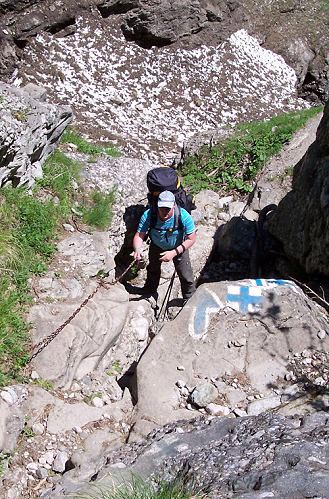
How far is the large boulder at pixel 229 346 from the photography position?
6191mm

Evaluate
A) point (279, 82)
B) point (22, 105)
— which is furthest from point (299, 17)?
point (22, 105)

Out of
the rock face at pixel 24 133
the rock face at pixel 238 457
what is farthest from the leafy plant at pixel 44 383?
the rock face at pixel 24 133

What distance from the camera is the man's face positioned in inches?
278

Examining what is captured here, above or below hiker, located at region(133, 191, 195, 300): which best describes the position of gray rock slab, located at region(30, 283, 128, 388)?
below

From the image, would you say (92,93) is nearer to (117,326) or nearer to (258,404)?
(117,326)

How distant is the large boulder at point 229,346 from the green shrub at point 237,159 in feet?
14.6

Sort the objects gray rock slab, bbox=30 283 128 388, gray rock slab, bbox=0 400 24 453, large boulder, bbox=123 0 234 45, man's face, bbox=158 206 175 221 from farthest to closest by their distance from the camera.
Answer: large boulder, bbox=123 0 234 45
man's face, bbox=158 206 175 221
gray rock slab, bbox=30 283 128 388
gray rock slab, bbox=0 400 24 453

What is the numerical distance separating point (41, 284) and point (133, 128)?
6899 mm

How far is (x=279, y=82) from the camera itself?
54.5 ft

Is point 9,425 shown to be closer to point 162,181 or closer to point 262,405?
point 262,405

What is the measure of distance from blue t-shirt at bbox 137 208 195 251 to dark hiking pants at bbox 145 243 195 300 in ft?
Answer: 0.78

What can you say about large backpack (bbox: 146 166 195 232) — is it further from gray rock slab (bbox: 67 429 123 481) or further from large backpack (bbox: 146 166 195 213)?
gray rock slab (bbox: 67 429 123 481)

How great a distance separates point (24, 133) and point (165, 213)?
99.1 inches

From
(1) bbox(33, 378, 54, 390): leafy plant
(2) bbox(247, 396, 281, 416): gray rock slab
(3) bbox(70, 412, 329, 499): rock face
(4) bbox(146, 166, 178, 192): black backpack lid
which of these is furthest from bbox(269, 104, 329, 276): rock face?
(1) bbox(33, 378, 54, 390): leafy plant
